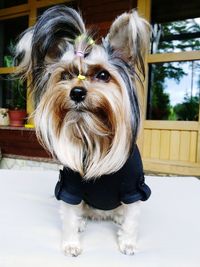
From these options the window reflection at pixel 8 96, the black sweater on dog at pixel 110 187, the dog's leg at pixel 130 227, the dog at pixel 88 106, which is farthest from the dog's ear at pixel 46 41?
the window reflection at pixel 8 96

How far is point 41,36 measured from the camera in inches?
31.6

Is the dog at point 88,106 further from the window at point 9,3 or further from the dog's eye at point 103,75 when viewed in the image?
the window at point 9,3

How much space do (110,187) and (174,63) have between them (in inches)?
85.1

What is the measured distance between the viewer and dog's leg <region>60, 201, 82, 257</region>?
841mm

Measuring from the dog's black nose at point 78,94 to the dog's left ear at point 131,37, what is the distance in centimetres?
17

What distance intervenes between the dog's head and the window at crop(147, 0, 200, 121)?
6.53 feet

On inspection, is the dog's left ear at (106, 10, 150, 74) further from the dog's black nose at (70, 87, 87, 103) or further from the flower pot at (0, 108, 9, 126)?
the flower pot at (0, 108, 9, 126)

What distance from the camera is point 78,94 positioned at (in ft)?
2.38

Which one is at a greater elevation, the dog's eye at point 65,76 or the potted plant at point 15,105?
the dog's eye at point 65,76

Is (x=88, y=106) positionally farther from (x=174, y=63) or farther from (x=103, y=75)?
(x=174, y=63)

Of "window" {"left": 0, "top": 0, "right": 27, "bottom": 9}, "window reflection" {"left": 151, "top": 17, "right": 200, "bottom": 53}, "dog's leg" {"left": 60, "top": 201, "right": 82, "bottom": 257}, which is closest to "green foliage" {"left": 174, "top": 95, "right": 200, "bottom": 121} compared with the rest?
"window reflection" {"left": 151, "top": 17, "right": 200, "bottom": 53}

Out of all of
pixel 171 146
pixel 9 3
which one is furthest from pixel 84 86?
pixel 9 3

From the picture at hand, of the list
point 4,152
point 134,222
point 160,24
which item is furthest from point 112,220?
point 4,152

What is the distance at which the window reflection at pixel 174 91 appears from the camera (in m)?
2.71
